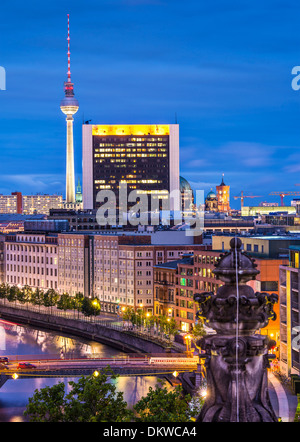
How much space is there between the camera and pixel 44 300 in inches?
3708

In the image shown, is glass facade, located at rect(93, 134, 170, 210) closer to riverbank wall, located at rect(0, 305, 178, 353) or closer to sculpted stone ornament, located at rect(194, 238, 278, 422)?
riverbank wall, located at rect(0, 305, 178, 353)

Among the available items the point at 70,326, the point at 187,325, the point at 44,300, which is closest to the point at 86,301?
the point at 70,326

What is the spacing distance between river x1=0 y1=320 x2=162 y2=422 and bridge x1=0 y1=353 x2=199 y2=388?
1.28 m

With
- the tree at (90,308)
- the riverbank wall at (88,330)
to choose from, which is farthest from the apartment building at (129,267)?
the riverbank wall at (88,330)

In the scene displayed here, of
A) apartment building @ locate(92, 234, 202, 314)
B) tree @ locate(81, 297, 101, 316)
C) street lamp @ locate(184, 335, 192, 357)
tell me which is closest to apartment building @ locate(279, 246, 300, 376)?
street lamp @ locate(184, 335, 192, 357)

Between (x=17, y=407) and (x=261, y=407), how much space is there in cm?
4168

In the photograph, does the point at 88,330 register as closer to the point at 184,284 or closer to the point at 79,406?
the point at 184,284

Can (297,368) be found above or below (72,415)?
below

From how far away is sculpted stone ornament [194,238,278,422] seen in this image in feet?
29.3

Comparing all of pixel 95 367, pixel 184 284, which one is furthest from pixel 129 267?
pixel 95 367

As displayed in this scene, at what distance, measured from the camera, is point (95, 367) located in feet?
173

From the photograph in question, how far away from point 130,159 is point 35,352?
354 feet

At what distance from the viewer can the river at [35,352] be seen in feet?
164

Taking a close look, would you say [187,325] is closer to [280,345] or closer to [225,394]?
[280,345]
